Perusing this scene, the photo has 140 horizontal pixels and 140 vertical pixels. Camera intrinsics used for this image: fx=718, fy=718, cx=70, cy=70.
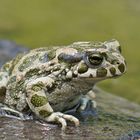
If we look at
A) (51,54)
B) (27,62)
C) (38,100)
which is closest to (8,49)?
(27,62)

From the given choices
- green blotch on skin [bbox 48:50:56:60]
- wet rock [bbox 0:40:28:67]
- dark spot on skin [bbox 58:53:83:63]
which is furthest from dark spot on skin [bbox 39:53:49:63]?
wet rock [bbox 0:40:28:67]

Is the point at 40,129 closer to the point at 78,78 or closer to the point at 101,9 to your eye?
the point at 78,78

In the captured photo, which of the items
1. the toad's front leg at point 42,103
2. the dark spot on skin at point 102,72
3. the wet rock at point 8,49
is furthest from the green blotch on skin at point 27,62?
the wet rock at point 8,49

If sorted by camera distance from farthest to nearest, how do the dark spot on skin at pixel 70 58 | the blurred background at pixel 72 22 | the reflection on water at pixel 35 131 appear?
the blurred background at pixel 72 22 < the dark spot on skin at pixel 70 58 < the reflection on water at pixel 35 131

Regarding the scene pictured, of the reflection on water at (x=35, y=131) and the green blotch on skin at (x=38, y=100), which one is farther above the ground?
the green blotch on skin at (x=38, y=100)

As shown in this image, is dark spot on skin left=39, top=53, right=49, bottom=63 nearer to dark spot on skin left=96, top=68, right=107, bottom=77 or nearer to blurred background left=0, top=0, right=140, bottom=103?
dark spot on skin left=96, top=68, right=107, bottom=77

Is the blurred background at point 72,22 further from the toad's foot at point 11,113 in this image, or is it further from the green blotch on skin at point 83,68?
the green blotch on skin at point 83,68

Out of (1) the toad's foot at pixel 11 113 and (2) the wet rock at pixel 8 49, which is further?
(2) the wet rock at pixel 8 49

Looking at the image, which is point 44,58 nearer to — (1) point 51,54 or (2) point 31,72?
(1) point 51,54
